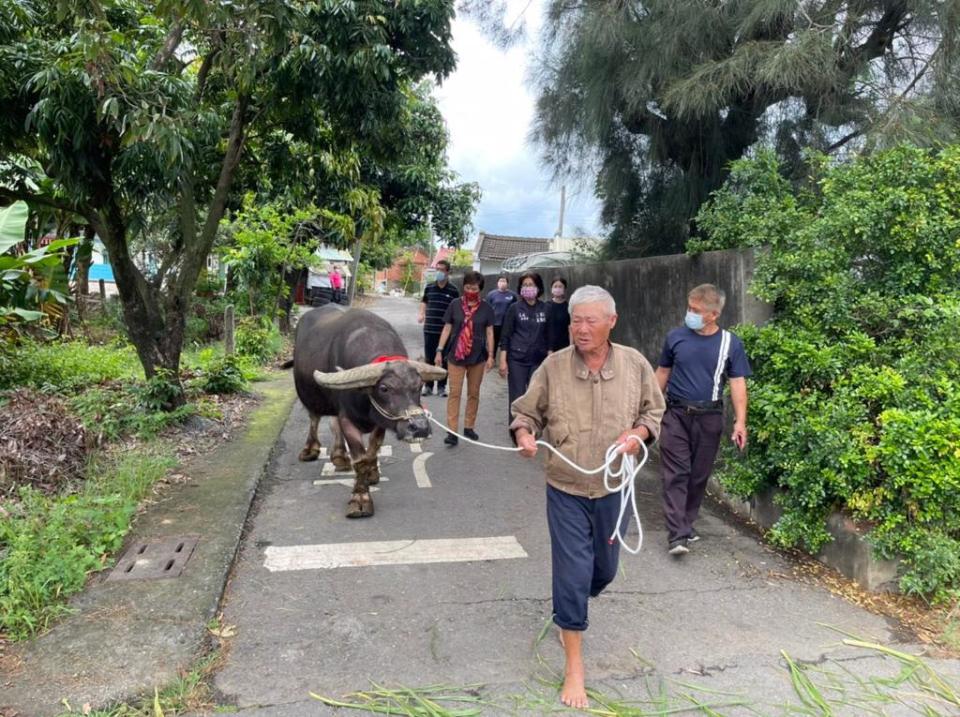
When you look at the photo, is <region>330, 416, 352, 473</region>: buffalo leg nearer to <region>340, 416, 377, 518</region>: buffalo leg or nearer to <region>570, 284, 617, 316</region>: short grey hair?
<region>340, 416, 377, 518</region>: buffalo leg

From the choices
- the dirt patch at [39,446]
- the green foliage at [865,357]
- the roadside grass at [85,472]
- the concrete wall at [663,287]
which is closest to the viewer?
the roadside grass at [85,472]

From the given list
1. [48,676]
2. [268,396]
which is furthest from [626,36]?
[48,676]

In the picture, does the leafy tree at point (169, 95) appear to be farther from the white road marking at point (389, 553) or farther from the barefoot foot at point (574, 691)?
the barefoot foot at point (574, 691)

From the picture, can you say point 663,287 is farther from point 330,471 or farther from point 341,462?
point 330,471

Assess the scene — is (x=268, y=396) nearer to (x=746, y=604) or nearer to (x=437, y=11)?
(x=437, y=11)

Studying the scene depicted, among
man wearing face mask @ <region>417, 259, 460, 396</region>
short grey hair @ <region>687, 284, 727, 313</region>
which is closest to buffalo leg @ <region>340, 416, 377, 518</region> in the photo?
short grey hair @ <region>687, 284, 727, 313</region>

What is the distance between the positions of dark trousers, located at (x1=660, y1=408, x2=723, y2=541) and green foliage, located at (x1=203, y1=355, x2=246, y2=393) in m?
5.93

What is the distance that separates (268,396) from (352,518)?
469 cm

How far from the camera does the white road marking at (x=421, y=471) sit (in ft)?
19.4

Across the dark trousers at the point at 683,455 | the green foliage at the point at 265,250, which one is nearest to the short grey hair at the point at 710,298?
the dark trousers at the point at 683,455

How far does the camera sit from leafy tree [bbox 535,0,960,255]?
596cm

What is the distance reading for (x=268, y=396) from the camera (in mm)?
9258

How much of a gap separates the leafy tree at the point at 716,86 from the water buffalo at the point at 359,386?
359 centimetres

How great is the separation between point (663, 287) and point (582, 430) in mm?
4320
